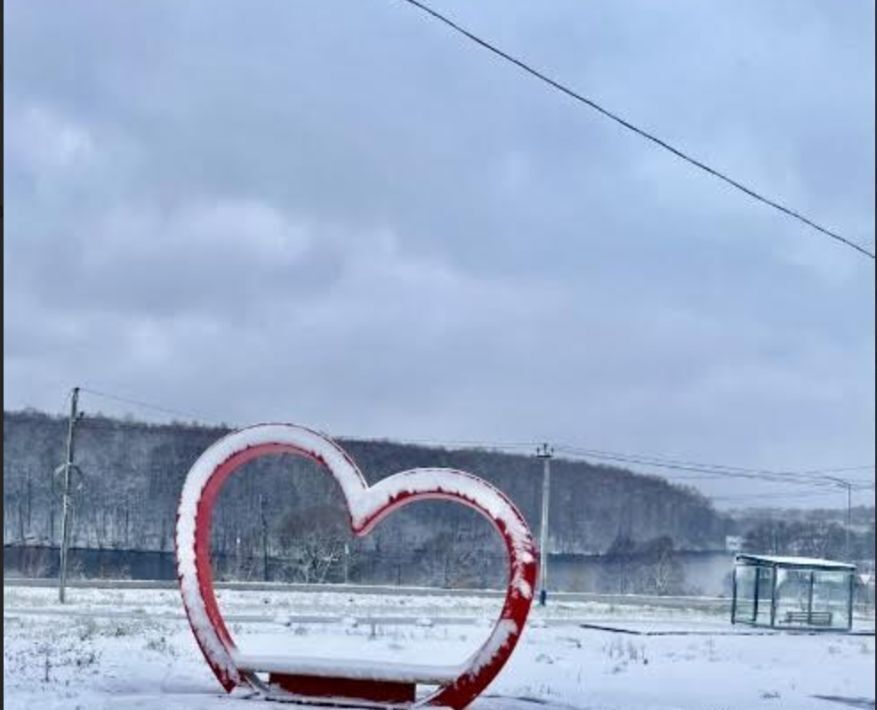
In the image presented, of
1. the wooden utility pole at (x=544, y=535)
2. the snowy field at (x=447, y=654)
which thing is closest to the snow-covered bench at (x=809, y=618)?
the snowy field at (x=447, y=654)

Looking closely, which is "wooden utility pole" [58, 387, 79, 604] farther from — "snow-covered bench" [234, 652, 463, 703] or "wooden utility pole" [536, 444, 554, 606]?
"snow-covered bench" [234, 652, 463, 703]

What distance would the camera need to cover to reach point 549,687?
1395 centimetres

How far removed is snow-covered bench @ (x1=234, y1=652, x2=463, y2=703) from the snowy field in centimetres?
39

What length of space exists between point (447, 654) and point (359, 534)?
31.3 ft

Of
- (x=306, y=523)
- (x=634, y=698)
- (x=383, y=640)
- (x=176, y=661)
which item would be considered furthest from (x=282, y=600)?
(x=634, y=698)

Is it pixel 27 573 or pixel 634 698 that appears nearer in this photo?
pixel 634 698

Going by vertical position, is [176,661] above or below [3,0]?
below

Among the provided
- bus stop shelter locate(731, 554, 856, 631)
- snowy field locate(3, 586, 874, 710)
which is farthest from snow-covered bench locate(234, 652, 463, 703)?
bus stop shelter locate(731, 554, 856, 631)

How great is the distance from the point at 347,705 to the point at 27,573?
152ft

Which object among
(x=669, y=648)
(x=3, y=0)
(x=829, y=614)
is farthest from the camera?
(x=829, y=614)

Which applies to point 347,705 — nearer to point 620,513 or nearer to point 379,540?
point 379,540

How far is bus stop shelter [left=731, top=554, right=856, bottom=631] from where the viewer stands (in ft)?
113

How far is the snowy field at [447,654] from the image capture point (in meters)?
12.0

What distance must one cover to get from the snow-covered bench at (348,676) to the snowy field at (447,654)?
0.39 m
